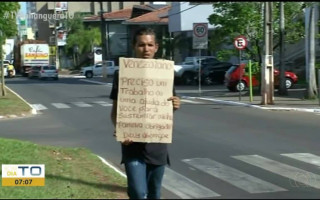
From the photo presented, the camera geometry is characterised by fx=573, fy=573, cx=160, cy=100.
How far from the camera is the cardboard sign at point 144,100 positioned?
5194mm

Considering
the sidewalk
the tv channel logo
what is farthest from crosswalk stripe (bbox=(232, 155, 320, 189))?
the sidewalk

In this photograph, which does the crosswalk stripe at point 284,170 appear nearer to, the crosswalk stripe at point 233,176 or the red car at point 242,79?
the crosswalk stripe at point 233,176

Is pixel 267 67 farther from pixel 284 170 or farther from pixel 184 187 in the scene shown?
pixel 184 187

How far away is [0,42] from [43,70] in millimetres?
30057

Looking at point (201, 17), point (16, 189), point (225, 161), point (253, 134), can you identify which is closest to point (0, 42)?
point (253, 134)

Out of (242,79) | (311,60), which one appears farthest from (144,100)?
(242,79)

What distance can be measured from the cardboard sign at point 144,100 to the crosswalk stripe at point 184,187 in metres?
2.07

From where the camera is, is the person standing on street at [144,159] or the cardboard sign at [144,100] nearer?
the person standing on street at [144,159]

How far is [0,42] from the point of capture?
990 inches

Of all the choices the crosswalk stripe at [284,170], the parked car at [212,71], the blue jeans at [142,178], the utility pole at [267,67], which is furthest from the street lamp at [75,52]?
the blue jeans at [142,178]

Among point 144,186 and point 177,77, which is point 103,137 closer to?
point 144,186

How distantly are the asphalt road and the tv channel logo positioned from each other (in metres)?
1.56

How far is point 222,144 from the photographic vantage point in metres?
12.0

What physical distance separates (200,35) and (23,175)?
2222cm
